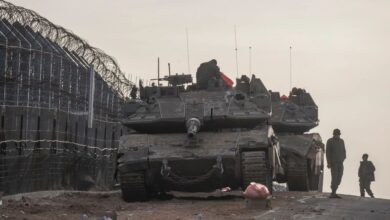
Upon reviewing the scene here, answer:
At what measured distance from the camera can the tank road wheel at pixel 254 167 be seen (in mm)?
14680

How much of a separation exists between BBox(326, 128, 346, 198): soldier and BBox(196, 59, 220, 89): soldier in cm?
379

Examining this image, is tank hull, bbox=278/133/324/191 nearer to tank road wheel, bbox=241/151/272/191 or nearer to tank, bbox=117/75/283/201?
tank, bbox=117/75/283/201

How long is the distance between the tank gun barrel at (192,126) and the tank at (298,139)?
432 cm

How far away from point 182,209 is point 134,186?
227 centimetres

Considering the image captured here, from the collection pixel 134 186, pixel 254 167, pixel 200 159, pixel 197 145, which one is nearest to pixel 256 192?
pixel 254 167

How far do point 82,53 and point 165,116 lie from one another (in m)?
7.40

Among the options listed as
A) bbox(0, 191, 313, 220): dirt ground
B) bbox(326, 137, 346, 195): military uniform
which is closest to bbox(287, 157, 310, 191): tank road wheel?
bbox(0, 191, 313, 220): dirt ground

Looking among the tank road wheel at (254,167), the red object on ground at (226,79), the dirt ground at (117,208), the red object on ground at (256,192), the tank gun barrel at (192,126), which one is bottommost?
the dirt ground at (117,208)

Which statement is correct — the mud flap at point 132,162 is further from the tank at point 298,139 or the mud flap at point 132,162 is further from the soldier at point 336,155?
the tank at point 298,139

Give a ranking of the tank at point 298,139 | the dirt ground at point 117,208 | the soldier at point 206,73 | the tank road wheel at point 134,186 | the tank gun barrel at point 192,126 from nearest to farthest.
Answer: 1. the dirt ground at point 117,208
2. the tank road wheel at point 134,186
3. the tank gun barrel at point 192,126
4. the soldier at point 206,73
5. the tank at point 298,139

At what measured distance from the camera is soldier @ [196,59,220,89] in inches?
735

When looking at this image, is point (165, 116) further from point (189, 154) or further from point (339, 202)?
point (339, 202)

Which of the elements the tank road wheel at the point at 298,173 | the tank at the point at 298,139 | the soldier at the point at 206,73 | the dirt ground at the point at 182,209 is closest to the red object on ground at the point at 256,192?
the dirt ground at the point at 182,209

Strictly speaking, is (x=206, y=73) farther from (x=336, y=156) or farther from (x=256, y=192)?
(x=256, y=192)
